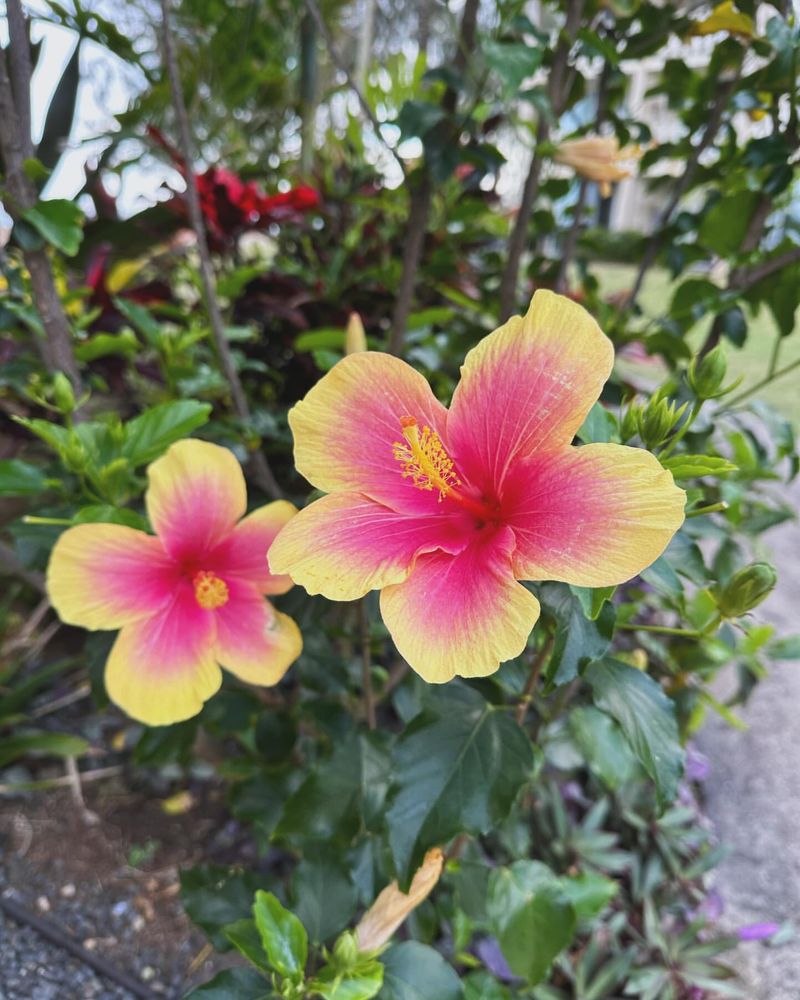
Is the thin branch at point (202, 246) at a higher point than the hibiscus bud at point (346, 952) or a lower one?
higher

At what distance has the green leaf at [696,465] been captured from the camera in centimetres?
59

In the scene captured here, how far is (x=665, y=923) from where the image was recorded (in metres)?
1.32

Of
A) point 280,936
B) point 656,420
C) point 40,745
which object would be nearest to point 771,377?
point 656,420

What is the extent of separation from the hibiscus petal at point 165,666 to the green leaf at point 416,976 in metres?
0.37

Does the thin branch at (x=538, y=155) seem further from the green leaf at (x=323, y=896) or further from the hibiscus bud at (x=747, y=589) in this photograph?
the green leaf at (x=323, y=896)

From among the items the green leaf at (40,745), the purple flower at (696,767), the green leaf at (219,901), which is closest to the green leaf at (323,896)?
the green leaf at (219,901)

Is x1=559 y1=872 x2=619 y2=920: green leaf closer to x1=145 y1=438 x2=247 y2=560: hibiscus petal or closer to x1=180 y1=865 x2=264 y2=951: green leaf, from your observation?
x1=180 y1=865 x2=264 y2=951: green leaf

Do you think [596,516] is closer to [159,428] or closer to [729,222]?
[159,428]

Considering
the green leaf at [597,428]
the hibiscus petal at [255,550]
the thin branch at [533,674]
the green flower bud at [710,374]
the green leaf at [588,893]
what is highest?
the green flower bud at [710,374]

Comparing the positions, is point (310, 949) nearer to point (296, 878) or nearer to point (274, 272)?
point (296, 878)

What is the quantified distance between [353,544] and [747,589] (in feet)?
1.25

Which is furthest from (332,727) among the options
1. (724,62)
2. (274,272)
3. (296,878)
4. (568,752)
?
(724,62)

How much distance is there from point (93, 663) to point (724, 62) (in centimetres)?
129

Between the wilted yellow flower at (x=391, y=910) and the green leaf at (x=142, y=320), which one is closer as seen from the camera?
the wilted yellow flower at (x=391, y=910)
